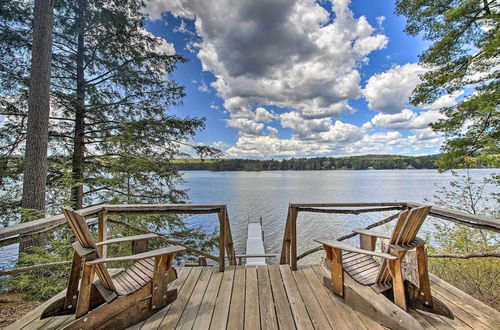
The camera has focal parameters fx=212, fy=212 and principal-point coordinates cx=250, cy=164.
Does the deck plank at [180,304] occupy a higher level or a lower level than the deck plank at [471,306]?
lower

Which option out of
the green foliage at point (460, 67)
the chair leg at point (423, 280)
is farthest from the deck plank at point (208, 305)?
the green foliage at point (460, 67)

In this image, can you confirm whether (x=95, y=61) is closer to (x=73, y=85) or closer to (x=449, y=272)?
(x=73, y=85)

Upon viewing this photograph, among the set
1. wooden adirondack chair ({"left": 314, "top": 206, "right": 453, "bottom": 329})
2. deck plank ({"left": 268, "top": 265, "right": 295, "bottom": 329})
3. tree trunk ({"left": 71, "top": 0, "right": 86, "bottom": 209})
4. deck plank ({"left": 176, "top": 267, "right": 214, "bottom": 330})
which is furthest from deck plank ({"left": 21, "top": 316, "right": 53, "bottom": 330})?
tree trunk ({"left": 71, "top": 0, "right": 86, "bottom": 209})

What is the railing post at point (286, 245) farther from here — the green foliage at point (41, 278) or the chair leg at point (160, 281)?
the green foliage at point (41, 278)

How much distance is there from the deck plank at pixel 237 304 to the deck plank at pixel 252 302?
1.6 inches

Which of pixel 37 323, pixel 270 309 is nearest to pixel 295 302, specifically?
pixel 270 309

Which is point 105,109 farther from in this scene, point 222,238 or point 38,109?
point 222,238

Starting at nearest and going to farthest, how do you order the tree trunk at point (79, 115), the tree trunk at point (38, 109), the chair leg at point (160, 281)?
1. the chair leg at point (160, 281)
2. the tree trunk at point (38, 109)
3. the tree trunk at point (79, 115)

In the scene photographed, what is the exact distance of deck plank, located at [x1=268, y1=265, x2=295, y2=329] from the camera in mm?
1732

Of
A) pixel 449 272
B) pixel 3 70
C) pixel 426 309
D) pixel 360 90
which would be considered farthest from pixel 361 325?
pixel 360 90

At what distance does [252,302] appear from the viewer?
206cm

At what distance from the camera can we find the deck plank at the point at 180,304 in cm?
177

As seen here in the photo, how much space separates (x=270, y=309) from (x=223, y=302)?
1.55 ft

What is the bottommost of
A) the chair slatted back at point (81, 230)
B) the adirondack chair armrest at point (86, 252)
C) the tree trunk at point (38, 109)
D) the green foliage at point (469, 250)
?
the green foliage at point (469, 250)
